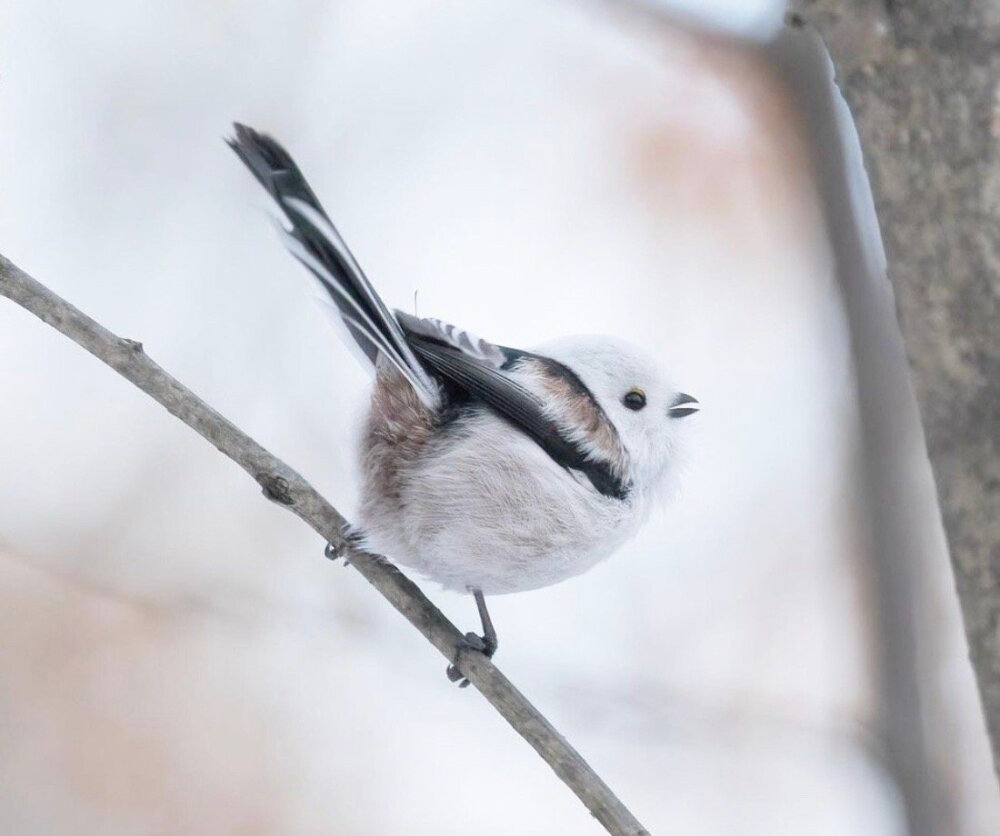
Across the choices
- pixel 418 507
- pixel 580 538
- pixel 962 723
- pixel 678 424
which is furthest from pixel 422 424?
pixel 962 723

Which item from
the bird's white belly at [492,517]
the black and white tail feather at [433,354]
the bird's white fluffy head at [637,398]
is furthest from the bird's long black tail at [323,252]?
the bird's white fluffy head at [637,398]

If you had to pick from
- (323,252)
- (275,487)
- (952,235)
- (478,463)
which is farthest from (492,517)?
(952,235)

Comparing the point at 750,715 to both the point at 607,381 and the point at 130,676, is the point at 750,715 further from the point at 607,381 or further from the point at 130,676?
the point at 130,676

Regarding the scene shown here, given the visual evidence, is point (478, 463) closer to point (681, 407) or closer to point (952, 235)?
point (681, 407)

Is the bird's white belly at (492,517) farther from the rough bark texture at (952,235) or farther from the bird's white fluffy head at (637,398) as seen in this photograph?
the rough bark texture at (952,235)

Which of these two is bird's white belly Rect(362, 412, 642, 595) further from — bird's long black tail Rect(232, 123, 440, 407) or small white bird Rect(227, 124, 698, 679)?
bird's long black tail Rect(232, 123, 440, 407)
